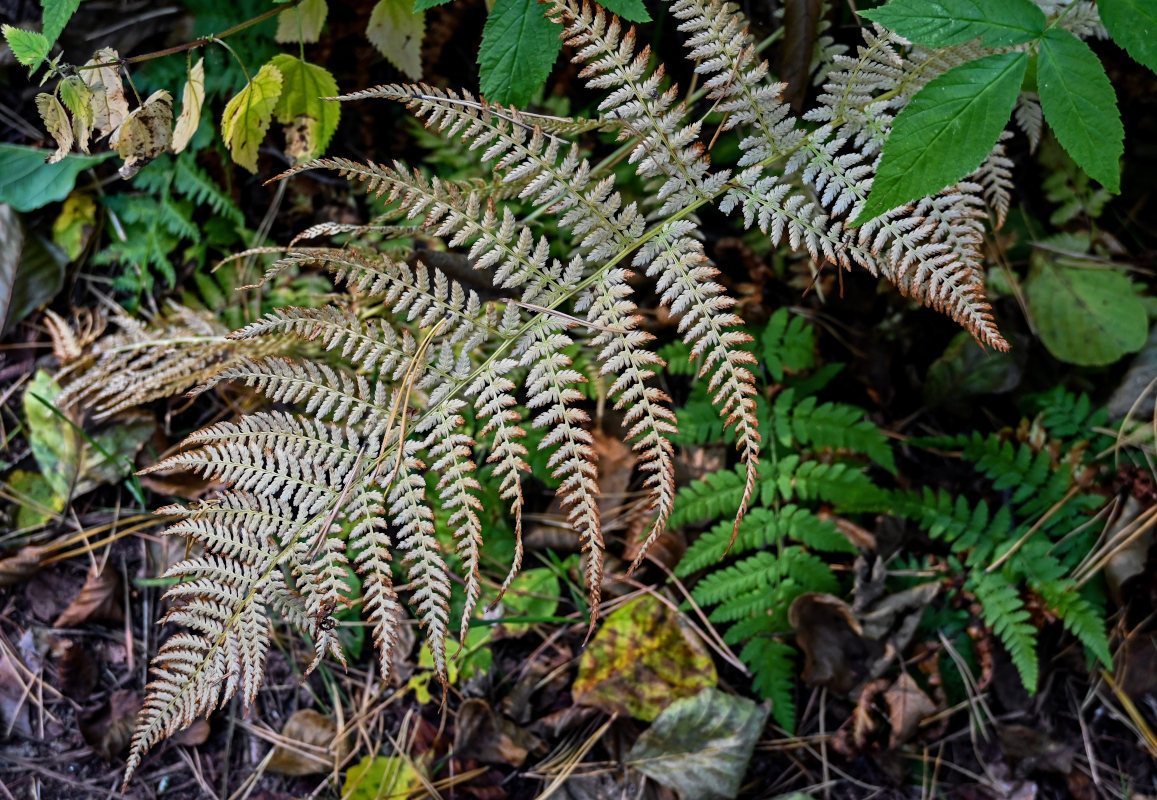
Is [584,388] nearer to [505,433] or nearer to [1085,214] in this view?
[505,433]

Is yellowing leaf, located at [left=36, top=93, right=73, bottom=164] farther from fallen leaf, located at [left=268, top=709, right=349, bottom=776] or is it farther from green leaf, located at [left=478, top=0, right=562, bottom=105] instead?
fallen leaf, located at [left=268, top=709, right=349, bottom=776]

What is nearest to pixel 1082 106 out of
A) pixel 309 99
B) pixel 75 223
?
pixel 309 99

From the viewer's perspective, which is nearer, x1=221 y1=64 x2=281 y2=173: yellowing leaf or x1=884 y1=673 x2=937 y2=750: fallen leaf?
x1=221 y1=64 x2=281 y2=173: yellowing leaf

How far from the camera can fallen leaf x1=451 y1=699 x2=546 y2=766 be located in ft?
8.53

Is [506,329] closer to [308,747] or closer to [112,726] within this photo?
[308,747]

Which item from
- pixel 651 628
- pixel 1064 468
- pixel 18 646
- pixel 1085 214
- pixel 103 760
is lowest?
pixel 103 760

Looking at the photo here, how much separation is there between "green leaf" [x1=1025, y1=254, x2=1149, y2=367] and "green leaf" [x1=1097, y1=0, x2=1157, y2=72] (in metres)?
1.30

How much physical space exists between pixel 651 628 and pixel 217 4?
101 inches

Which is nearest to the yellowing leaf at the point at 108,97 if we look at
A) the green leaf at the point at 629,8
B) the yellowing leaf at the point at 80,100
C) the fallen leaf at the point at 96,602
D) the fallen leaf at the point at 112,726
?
the yellowing leaf at the point at 80,100

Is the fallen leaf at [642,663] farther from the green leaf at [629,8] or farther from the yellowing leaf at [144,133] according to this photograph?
the yellowing leaf at [144,133]

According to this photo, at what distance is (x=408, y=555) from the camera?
1809 millimetres

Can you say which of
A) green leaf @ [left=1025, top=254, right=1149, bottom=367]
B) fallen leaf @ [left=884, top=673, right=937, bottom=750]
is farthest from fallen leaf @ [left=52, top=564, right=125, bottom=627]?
green leaf @ [left=1025, top=254, right=1149, bottom=367]

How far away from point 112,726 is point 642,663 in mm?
1794

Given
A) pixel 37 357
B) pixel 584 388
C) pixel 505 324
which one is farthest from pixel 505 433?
pixel 37 357
